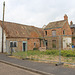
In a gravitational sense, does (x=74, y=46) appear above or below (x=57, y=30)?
below

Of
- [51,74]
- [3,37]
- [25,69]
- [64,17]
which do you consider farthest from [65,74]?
[64,17]

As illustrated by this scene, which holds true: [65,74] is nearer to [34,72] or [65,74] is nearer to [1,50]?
[34,72]

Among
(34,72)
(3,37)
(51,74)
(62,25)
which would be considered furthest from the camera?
(62,25)

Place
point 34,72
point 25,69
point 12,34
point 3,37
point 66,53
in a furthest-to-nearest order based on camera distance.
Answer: point 12,34 → point 3,37 → point 66,53 → point 25,69 → point 34,72

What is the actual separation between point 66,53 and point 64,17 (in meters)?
18.0

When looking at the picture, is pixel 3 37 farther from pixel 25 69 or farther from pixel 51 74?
pixel 51 74

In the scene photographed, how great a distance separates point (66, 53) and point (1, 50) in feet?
43.2

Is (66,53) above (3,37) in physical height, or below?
below

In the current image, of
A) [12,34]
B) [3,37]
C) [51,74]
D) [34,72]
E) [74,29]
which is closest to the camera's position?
[51,74]

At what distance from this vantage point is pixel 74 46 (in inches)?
419

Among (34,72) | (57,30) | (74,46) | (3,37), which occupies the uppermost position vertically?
(57,30)

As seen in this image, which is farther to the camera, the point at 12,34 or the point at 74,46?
the point at 12,34

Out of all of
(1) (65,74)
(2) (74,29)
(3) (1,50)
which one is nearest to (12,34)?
(3) (1,50)

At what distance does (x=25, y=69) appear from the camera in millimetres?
7312
